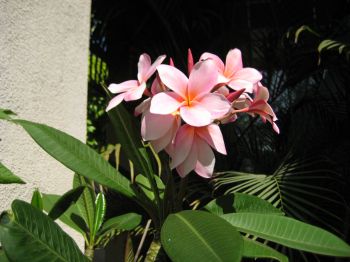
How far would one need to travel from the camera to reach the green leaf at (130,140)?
985 mm

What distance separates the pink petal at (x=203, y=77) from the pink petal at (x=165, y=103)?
0.04 m

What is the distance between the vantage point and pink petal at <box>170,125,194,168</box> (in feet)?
2.58

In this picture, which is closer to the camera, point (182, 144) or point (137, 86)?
point (182, 144)

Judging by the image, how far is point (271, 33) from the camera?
3.56 meters

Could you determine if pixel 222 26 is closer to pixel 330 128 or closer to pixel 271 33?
pixel 271 33

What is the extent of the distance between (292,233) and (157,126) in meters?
0.34

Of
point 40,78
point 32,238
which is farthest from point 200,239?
point 40,78

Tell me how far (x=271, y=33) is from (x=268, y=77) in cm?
45

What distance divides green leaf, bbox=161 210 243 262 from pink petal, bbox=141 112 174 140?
0.16 meters

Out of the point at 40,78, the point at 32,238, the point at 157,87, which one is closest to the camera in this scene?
the point at 32,238

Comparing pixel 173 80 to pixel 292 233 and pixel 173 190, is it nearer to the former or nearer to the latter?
pixel 173 190

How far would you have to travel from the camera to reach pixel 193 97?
2.67 ft

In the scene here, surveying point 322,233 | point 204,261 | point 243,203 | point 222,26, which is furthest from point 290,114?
point 204,261

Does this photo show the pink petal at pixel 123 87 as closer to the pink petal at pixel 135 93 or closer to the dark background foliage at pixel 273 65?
the pink petal at pixel 135 93
